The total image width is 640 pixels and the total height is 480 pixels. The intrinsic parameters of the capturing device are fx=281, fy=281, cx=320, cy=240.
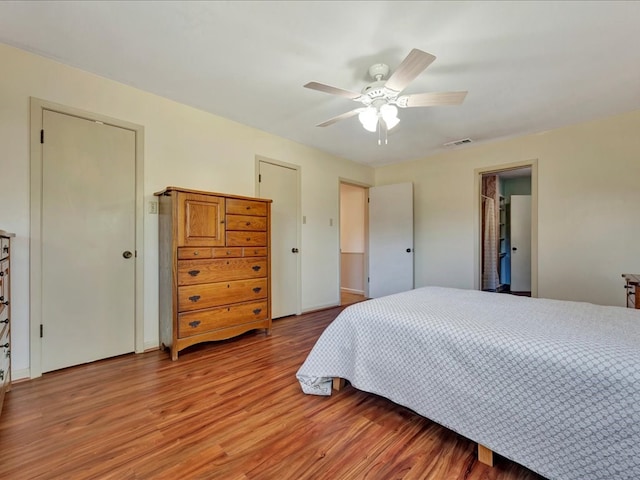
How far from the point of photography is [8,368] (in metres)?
1.96

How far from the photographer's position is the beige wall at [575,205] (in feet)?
10.1

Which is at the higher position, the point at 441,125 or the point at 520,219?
the point at 441,125

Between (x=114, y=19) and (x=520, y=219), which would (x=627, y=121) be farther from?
(x=114, y=19)

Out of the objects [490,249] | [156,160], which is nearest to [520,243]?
[490,249]

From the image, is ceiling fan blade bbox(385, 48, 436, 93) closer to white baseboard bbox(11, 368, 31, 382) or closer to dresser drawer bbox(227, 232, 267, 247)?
dresser drawer bbox(227, 232, 267, 247)

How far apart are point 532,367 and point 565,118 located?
3.33 meters

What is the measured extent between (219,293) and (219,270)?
0.23m

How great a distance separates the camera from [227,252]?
2.84 m

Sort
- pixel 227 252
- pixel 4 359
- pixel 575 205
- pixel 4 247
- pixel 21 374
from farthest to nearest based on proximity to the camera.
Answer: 1. pixel 575 205
2. pixel 227 252
3. pixel 21 374
4. pixel 4 247
5. pixel 4 359

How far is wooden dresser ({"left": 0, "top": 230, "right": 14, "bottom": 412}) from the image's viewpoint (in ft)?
5.79

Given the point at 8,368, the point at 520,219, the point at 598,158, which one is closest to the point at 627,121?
the point at 598,158

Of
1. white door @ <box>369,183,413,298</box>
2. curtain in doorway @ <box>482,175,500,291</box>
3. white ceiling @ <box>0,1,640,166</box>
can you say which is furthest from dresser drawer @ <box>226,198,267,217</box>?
curtain in doorway @ <box>482,175,500,291</box>

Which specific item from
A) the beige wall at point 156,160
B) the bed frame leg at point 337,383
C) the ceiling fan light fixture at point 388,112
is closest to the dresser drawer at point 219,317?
the beige wall at point 156,160

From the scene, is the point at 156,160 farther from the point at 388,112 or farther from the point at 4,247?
the point at 388,112
